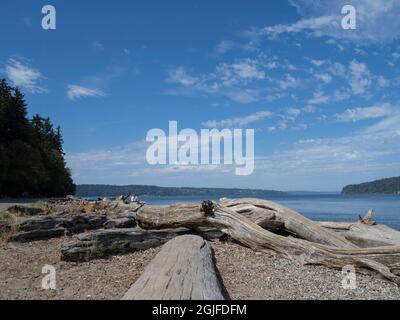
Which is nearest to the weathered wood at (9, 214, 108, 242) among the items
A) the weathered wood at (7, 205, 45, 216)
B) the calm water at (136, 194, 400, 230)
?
the weathered wood at (7, 205, 45, 216)

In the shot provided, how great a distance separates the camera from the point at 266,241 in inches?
360

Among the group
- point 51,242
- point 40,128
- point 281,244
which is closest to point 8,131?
point 40,128

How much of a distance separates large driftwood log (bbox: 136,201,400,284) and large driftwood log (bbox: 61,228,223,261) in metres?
0.59

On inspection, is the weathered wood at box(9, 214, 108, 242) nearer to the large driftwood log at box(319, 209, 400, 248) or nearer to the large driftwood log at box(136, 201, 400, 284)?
the large driftwood log at box(136, 201, 400, 284)

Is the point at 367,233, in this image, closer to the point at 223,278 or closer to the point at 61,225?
the point at 223,278

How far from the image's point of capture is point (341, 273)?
8062mm

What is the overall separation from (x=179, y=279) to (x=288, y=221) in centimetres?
532

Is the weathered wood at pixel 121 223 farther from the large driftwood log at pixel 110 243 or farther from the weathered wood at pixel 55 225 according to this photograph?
the large driftwood log at pixel 110 243

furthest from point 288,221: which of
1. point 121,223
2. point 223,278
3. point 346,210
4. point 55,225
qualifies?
point 346,210

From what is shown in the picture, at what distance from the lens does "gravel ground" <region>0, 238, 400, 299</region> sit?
6520mm

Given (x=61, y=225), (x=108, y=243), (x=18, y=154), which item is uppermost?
(x=18, y=154)
